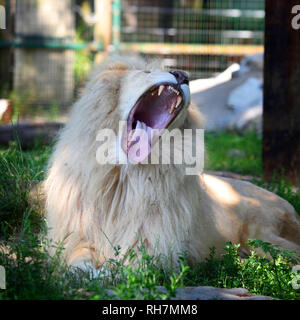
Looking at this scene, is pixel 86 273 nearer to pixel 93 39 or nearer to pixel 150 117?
pixel 150 117

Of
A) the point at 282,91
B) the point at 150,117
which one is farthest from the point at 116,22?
the point at 150,117

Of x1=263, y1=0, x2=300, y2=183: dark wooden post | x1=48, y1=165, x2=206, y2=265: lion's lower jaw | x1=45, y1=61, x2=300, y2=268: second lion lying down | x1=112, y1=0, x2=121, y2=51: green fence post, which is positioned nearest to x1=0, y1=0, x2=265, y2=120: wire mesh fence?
x1=112, y1=0, x2=121, y2=51: green fence post

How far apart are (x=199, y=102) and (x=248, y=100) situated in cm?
78

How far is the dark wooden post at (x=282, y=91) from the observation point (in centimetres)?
519

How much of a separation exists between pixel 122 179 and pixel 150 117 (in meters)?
0.40

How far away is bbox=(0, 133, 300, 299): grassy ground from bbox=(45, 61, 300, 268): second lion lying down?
0.13 metres

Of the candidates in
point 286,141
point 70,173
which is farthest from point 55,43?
point 70,173

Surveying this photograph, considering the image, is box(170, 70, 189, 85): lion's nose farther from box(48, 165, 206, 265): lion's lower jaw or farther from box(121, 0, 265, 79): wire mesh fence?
box(121, 0, 265, 79): wire mesh fence

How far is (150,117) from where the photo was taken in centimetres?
320

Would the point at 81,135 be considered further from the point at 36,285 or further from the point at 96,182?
the point at 36,285

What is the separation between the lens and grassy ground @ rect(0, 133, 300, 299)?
2.42 m

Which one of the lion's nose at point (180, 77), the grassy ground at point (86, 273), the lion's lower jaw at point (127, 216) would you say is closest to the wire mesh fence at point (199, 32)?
the grassy ground at point (86, 273)

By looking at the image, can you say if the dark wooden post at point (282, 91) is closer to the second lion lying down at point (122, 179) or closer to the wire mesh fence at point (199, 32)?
the second lion lying down at point (122, 179)
